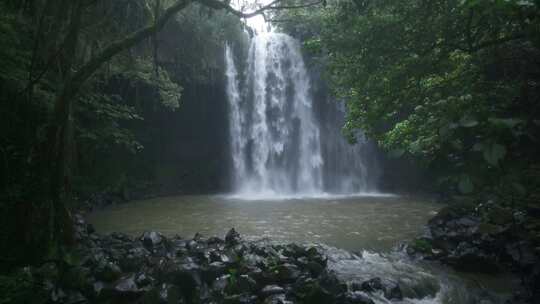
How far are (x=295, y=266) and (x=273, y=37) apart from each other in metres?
18.1

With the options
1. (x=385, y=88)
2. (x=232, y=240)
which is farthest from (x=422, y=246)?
(x=232, y=240)

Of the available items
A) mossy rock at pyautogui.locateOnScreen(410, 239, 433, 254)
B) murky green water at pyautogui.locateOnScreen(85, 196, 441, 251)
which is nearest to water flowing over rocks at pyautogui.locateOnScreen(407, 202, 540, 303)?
mossy rock at pyautogui.locateOnScreen(410, 239, 433, 254)

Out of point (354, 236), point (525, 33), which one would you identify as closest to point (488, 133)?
point (525, 33)

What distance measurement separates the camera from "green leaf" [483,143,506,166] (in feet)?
5.89

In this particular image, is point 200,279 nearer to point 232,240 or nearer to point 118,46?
point 232,240

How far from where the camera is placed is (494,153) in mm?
1813

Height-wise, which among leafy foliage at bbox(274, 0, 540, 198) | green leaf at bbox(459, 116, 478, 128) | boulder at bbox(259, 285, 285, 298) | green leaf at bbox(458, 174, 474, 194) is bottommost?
boulder at bbox(259, 285, 285, 298)

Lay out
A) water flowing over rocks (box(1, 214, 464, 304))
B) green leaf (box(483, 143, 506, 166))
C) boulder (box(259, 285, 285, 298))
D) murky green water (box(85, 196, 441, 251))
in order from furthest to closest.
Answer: murky green water (box(85, 196, 441, 251)) → boulder (box(259, 285, 285, 298)) → water flowing over rocks (box(1, 214, 464, 304)) → green leaf (box(483, 143, 506, 166))

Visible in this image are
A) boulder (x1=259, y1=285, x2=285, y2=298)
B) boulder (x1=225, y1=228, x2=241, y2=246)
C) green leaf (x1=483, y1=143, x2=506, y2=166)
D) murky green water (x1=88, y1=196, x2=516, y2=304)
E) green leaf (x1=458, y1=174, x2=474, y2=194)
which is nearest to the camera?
green leaf (x1=483, y1=143, x2=506, y2=166)

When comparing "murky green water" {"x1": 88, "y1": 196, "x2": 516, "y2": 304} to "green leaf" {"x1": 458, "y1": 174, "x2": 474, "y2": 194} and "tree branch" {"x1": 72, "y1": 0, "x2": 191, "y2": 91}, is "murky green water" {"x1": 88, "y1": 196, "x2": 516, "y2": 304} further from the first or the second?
"tree branch" {"x1": 72, "y1": 0, "x2": 191, "y2": 91}

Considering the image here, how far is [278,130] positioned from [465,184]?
18936mm

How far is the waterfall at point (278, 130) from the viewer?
20.6m

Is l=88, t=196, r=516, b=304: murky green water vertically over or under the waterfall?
under

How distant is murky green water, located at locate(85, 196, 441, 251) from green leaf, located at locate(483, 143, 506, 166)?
6.14 metres
